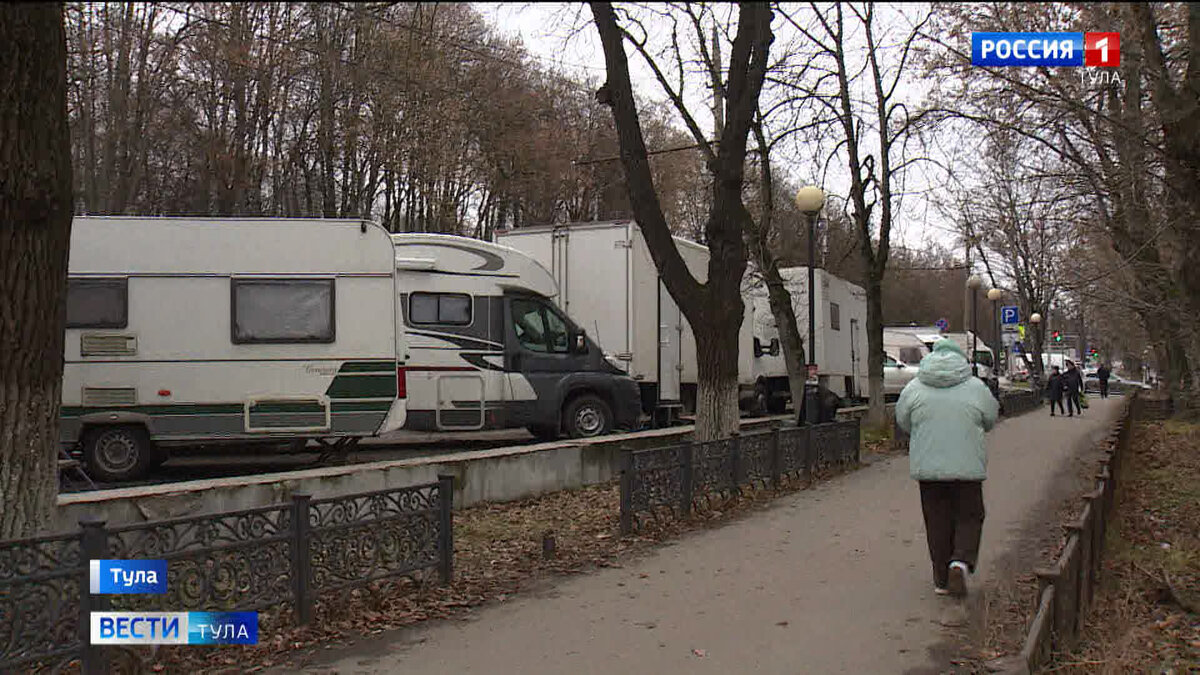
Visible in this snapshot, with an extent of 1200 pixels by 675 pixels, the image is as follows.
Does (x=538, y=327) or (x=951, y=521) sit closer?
(x=951, y=521)

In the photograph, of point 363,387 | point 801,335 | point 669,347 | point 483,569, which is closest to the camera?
point 483,569

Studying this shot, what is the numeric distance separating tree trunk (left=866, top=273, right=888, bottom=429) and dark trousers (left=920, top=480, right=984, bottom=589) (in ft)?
49.0

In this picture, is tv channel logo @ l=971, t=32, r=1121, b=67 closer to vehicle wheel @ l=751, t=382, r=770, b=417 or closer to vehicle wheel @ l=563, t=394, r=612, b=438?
vehicle wheel @ l=563, t=394, r=612, b=438

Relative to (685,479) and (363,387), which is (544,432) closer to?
(363,387)

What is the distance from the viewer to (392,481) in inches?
427

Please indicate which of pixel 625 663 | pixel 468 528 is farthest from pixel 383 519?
pixel 468 528

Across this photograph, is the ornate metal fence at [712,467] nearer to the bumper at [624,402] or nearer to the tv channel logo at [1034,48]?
the bumper at [624,402]

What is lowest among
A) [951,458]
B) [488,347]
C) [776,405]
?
[776,405]

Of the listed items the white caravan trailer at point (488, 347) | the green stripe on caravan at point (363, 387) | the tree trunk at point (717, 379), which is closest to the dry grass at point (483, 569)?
the tree trunk at point (717, 379)

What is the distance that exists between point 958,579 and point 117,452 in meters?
10.2

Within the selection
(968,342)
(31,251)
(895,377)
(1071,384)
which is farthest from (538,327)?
(968,342)

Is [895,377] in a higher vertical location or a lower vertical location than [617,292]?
lower

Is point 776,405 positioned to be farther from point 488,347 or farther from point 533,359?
point 488,347

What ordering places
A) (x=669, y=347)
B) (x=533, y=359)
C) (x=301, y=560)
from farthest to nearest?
(x=669, y=347) → (x=533, y=359) → (x=301, y=560)
